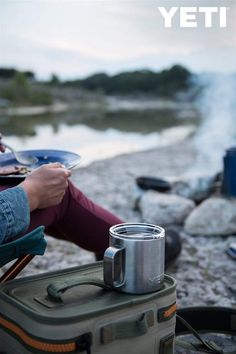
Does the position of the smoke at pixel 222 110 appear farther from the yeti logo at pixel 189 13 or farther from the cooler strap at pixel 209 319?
the cooler strap at pixel 209 319

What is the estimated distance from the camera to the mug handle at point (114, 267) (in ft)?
4.20

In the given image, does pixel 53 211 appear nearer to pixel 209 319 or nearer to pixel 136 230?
pixel 136 230

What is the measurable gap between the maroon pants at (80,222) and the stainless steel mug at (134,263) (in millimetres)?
452

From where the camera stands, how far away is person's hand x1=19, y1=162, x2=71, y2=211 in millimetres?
1456

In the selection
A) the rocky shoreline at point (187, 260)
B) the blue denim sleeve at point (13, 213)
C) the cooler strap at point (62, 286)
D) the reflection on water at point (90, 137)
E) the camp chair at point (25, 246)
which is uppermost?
the blue denim sleeve at point (13, 213)

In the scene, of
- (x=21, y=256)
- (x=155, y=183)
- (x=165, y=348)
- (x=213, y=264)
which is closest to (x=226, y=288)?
(x=213, y=264)

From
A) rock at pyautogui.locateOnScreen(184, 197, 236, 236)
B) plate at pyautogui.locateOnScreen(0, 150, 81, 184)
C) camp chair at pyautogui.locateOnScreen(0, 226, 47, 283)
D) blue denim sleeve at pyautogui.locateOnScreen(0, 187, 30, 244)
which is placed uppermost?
plate at pyautogui.locateOnScreen(0, 150, 81, 184)

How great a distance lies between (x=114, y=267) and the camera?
1.30 metres

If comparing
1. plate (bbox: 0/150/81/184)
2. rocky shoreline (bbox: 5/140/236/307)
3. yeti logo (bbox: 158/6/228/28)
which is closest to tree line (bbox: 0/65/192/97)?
yeti logo (bbox: 158/6/228/28)

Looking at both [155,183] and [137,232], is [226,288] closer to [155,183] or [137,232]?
[137,232]

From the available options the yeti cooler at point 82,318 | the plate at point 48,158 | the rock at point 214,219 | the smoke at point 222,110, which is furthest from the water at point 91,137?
the yeti cooler at point 82,318

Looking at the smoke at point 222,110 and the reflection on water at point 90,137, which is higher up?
the smoke at point 222,110

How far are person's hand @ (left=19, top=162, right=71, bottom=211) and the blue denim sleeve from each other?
0.19 ft

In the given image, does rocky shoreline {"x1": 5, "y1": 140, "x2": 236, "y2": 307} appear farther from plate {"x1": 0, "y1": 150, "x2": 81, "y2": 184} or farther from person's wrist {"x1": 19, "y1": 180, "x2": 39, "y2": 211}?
person's wrist {"x1": 19, "y1": 180, "x2": 39, "y2": 211}
